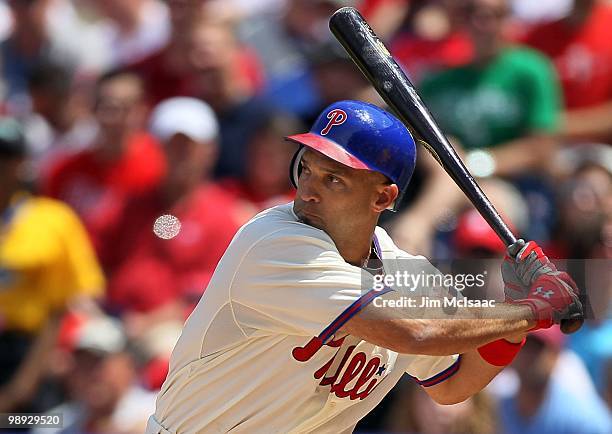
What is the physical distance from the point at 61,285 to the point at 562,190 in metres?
2.72

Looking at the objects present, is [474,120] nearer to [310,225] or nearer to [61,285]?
[61,285]

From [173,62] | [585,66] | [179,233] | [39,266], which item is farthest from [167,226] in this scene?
[585,66]

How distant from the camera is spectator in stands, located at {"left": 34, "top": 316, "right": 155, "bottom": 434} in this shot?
5.68m

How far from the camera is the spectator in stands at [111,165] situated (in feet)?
21.8

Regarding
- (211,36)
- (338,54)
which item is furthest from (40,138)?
(338,54)

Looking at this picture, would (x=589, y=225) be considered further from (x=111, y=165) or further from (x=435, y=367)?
(x=111, y=165)

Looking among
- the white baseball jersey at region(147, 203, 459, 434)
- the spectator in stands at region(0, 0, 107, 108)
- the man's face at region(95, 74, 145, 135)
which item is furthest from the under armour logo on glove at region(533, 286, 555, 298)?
the spectator in stands at region(0, 0, 107, 108)

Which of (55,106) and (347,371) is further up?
(347,371)

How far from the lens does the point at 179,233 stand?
620cm

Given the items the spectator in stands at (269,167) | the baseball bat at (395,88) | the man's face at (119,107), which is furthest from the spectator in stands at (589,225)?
the man's face at (119,107)

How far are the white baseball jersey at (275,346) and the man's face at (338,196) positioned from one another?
0.20ft

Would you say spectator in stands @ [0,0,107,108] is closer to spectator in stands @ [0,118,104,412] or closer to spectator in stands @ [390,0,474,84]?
spectator in stands @ [0,118,104,412]

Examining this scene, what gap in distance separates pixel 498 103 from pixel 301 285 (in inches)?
133

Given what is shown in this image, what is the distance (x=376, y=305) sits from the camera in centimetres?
320
